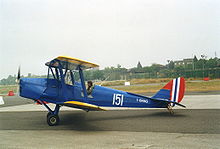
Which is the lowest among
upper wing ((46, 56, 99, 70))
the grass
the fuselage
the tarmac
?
the tarmac

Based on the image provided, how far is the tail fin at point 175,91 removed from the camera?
860cm

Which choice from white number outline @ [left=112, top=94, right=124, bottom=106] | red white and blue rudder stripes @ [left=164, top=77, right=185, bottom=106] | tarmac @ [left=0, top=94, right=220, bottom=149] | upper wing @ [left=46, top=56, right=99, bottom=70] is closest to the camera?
tarmac @ [left=0, top=94, right=220, bottom=149]

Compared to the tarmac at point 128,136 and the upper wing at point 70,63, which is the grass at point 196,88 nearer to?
the tarmac at point 128,136

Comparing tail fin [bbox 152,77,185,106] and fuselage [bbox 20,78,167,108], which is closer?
fuselage [bbox 20,78,167,108]

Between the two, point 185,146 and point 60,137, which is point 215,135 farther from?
point 60,137

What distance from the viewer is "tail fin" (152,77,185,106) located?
8602mm

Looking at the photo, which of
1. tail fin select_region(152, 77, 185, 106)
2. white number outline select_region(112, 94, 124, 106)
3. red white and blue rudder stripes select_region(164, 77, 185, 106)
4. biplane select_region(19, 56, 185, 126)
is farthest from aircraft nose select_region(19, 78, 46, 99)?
red white and blue rudder stripes select_region(164, 77, 185, 106)

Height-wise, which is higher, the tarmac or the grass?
the grass

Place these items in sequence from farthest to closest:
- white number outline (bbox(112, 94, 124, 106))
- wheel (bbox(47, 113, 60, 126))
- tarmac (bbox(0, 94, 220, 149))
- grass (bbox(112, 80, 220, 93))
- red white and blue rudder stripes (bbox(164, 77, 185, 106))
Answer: grass (bbox(112, 80, 220, 93))
red white and blue rudder stripes (bbox(164, 77, 185, 106))
white number outline (bbox(112, 94, 124, 106))
wheel (bbox(47, 113, 60, 126))
tarmac (bbox(0, 94, 220, 149))

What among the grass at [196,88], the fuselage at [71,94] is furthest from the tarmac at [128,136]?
the grass at [196,88]

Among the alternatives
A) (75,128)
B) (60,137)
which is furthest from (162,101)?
(60,137)

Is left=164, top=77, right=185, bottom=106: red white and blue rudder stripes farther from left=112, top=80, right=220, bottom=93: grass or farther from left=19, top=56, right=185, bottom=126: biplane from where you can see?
left=112, top=80, right=220, bottom=93: grass

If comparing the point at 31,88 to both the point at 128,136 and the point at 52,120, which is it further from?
the point at 128,136

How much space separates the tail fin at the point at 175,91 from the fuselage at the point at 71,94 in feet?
1.60
